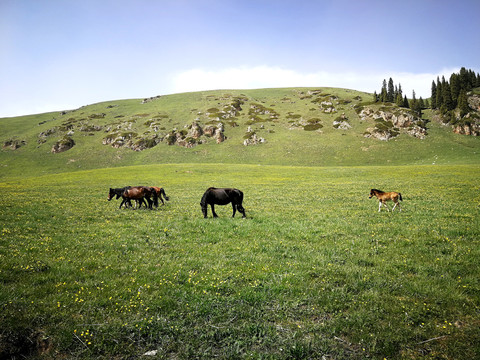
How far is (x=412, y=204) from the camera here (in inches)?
847

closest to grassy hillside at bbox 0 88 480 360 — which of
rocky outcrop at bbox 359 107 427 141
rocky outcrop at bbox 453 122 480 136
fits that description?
rocky outcrop at bbox 359 107 427 141

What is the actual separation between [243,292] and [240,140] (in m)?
112

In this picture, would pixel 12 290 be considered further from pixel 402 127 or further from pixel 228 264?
pixel 402 127

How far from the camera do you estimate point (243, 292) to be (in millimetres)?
7742

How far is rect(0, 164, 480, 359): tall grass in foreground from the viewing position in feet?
18.9

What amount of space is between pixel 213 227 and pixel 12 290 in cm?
937

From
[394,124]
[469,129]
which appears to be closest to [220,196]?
[394,124]

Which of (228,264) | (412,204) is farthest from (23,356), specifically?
(412,204)

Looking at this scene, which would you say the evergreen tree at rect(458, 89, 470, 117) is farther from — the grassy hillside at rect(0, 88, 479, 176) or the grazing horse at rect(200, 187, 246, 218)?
the grazing horse at rect(200, 187, 246, 218)

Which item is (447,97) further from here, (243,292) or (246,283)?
(243,292)

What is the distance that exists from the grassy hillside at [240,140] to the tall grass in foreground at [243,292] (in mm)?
81071

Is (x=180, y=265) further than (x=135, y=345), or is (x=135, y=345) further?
(x=180, y=265)

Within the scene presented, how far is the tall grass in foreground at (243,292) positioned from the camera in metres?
5.76

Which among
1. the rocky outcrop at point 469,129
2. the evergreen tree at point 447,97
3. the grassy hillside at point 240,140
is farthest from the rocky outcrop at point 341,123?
the evergreen tree at point 447,97
